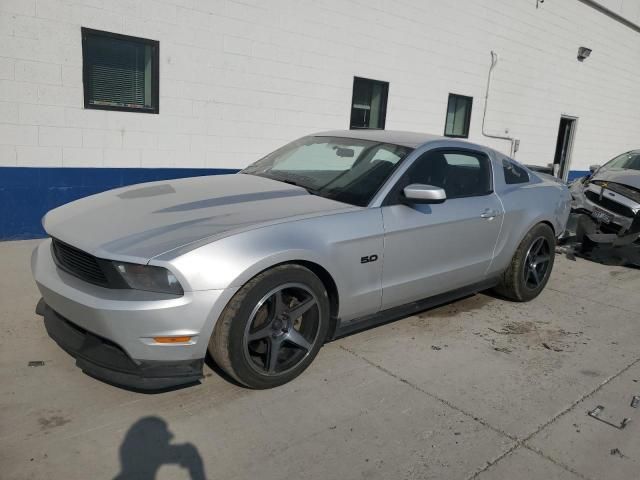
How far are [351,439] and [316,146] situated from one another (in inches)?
99.3

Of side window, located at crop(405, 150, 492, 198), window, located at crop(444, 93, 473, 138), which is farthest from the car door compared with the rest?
window, located at crop(444, 93, 473, 138)

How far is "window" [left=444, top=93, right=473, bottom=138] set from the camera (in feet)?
37.2

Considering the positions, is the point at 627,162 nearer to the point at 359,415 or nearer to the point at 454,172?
the point at 454,172

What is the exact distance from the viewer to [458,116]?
11633 mm

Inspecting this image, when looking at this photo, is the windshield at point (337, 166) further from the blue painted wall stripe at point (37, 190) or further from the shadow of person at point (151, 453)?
the blue painted wall stripe at point (37, 190)

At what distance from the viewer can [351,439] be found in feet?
9.07

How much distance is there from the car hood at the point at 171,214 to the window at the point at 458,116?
8312mm

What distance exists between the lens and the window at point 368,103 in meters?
9.34

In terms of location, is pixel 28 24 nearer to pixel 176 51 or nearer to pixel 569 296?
pixel 176 51

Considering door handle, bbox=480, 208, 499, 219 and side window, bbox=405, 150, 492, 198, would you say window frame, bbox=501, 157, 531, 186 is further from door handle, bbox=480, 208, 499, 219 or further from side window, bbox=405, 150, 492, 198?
door handle, bbox=480, 208, 499, 219

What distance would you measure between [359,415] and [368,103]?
754cm

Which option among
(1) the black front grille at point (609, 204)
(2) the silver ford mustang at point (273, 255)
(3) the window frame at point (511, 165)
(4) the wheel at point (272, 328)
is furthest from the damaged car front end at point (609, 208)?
(4) the wheel at point (272, 328)

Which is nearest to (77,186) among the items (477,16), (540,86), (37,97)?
(37,97)

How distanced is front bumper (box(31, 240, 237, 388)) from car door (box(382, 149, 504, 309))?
1353mm
